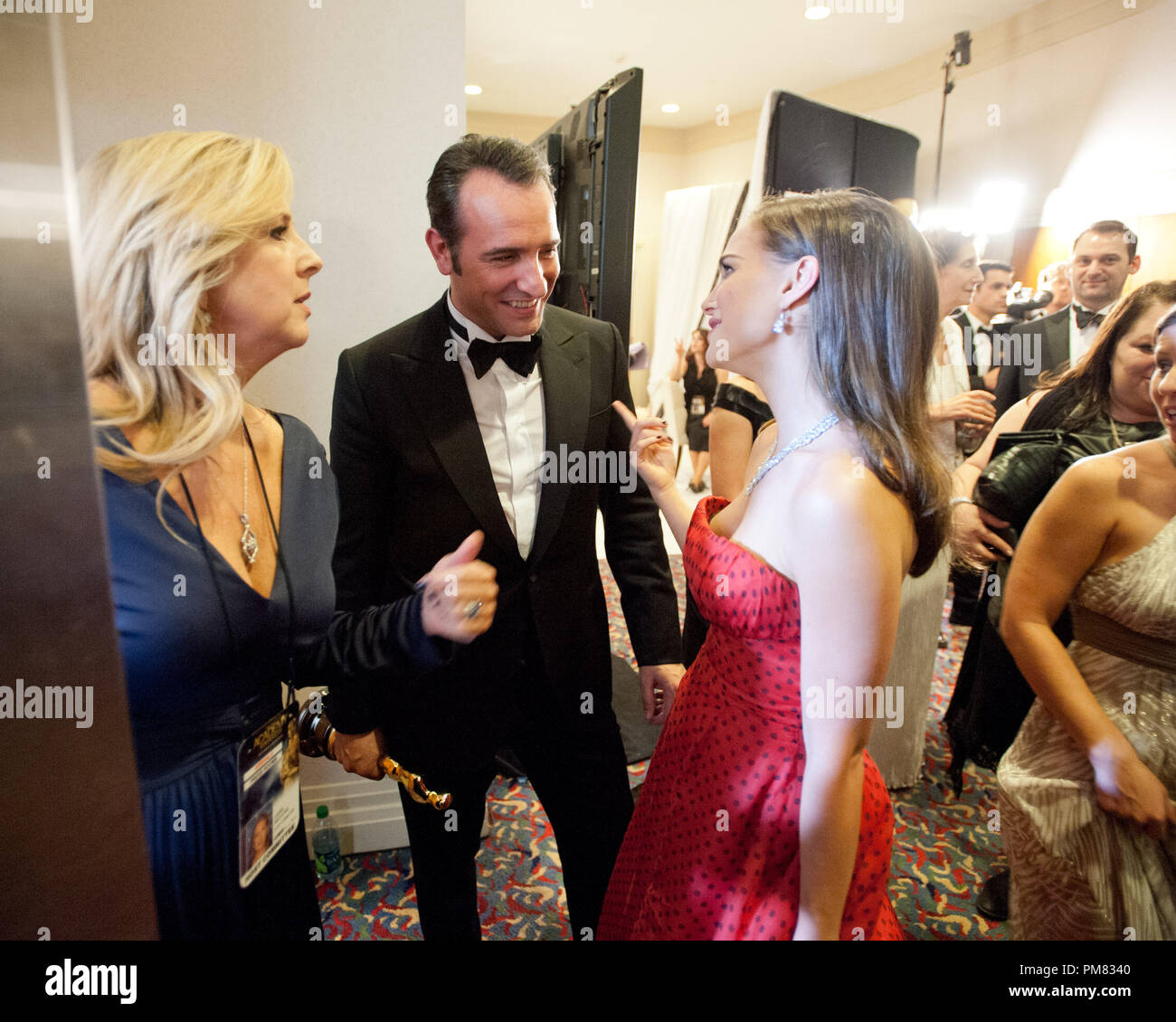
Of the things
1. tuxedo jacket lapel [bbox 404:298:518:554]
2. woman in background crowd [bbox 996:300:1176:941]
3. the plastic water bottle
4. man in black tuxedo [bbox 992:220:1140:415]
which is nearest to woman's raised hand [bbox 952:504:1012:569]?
woman in background crowd [bbox 996:300:1176:941]

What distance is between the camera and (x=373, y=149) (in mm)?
1008

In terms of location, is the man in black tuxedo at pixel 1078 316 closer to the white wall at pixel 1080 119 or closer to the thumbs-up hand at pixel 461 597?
the white wall at pixel 1080 119

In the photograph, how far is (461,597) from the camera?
85 centimetres

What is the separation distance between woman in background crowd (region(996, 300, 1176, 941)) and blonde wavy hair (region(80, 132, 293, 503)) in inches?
45.9

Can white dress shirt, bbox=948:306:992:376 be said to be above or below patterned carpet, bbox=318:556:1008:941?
above

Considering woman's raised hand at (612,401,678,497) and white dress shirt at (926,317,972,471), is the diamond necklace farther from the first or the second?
white dress shirt at (926,317,972,471)

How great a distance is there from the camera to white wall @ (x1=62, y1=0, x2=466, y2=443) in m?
0.81


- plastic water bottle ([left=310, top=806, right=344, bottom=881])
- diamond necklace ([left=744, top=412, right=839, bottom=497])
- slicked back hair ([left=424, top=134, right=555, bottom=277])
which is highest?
slicked back hair ([left=424, top=134, right=555, bottom=277])

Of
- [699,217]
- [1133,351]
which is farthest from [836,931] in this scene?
[699,217]

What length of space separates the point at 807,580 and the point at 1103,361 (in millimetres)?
725

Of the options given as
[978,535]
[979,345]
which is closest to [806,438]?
[978,535]

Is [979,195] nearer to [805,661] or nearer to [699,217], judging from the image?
[699,217]
